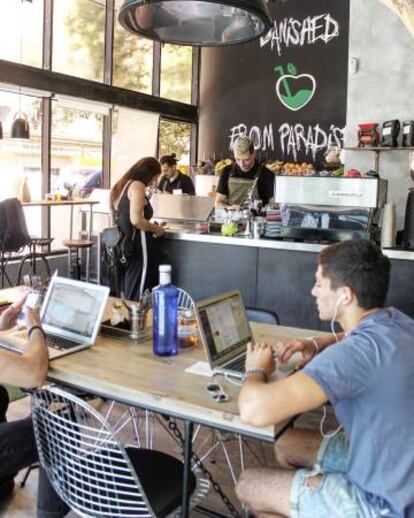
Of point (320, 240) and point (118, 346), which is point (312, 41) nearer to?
point (320, 240)

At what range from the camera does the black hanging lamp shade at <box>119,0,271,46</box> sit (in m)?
2.01

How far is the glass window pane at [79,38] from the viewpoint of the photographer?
23.0 feet

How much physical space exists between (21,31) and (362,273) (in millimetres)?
6153

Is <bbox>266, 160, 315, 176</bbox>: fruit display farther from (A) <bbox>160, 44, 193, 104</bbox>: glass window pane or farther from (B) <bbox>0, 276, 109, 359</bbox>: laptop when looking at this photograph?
(B) <bbox>0, 276, 109, 359</bbox>: laptop

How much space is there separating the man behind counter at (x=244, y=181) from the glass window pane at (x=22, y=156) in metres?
2.36

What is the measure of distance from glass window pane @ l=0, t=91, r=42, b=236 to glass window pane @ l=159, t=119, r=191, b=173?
2272 millimetres

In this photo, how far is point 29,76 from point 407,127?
4056mm

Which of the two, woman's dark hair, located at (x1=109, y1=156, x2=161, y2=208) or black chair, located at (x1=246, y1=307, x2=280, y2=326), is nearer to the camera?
black chair, located at (x1=246, y1=307, x2=280, y2=326)

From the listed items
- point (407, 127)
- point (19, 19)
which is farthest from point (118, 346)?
point (19, 19)

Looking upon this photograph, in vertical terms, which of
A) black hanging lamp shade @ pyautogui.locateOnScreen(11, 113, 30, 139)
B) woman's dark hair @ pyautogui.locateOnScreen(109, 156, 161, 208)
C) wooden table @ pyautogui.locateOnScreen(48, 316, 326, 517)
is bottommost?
wooden table @ pyautogui.locateOnScreen(48, 316, 326, 517)

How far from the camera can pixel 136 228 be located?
407 centimetres

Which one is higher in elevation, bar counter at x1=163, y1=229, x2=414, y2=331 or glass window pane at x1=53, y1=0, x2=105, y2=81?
glass window pane at x1=53, y1=0, x2=105, y2=81

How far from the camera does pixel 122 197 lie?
4070 mm

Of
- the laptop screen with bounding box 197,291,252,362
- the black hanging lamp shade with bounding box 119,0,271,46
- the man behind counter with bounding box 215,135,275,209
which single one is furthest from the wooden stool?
the laptop screen with bounding box 197,291,252,362
